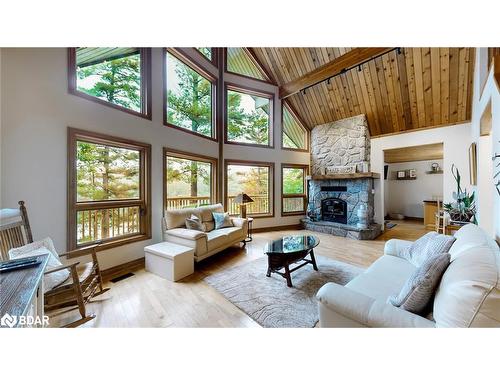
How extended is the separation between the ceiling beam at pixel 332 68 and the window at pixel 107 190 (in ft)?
12.8

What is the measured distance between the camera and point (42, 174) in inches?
85.1

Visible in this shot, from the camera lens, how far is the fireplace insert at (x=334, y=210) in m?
5.22

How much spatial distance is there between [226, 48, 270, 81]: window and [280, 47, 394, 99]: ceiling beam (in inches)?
29.0

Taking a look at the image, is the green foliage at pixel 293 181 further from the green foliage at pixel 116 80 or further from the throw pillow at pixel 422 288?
the throw pillow at pixel 422 288

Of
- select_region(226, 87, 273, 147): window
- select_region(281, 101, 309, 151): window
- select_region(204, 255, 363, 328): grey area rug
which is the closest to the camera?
select_region(204, 255, 363, 328): grey area rug

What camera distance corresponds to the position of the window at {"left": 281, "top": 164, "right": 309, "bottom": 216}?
568 centimetres

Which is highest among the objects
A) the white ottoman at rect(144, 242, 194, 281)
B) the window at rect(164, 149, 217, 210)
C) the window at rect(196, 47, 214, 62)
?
the window at rect(196, 47, 214, 62)

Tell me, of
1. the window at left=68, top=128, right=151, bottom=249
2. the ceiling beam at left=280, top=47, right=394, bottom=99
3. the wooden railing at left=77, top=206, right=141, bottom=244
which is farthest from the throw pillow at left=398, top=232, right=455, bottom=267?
the wooden railing at left=77, top=206, right=141, bottom=244

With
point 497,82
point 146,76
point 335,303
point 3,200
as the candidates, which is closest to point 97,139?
point 3,200

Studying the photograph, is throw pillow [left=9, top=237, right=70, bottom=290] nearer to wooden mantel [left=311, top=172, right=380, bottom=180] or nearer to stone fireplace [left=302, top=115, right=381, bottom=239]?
stone fireplace [left=302, top=115, right=381, bottom=239]

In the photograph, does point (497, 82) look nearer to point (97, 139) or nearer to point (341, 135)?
point (341, 135)

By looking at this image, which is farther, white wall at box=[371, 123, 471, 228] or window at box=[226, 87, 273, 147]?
window at box=[226, 87, 273, 147]
